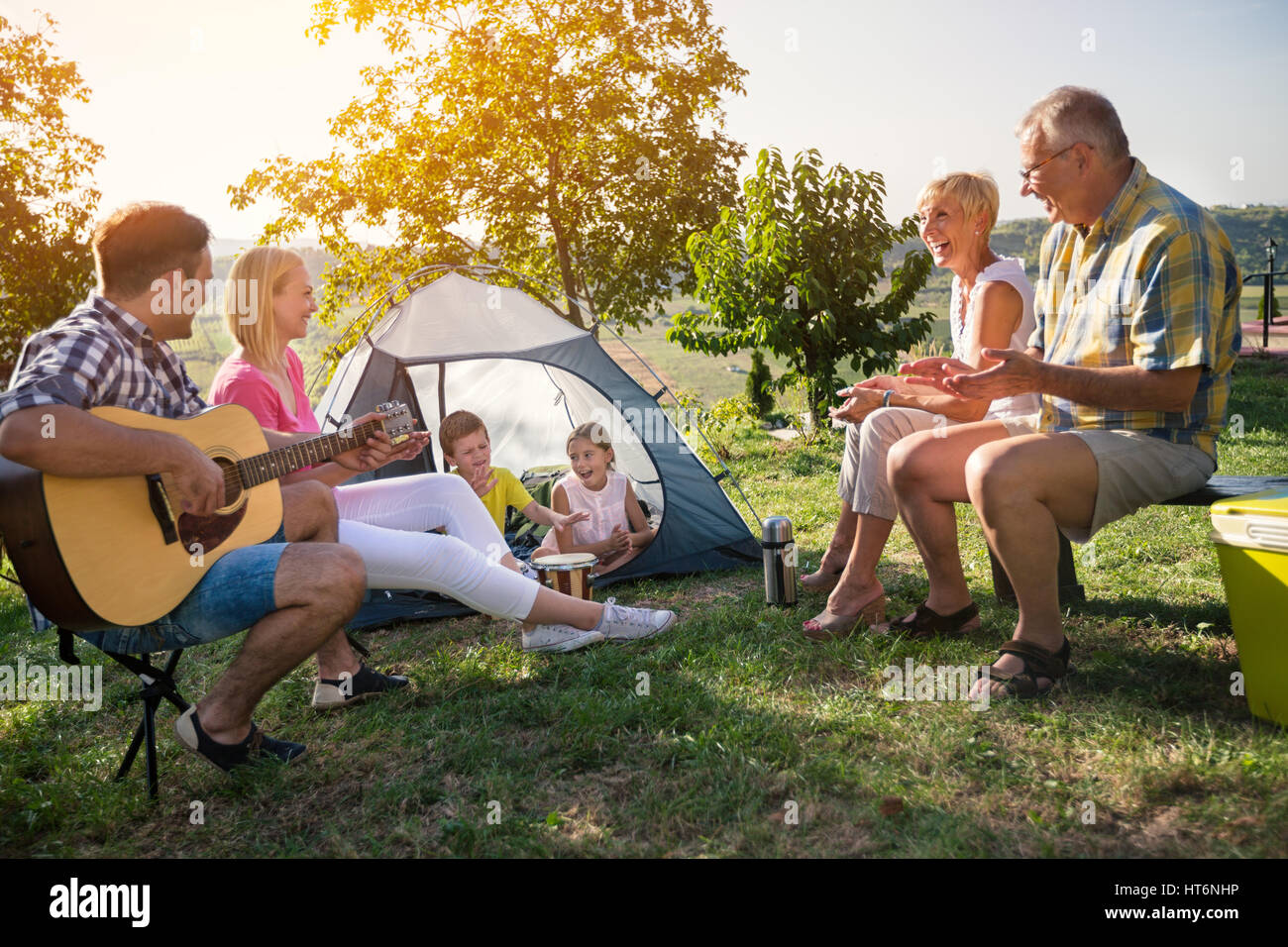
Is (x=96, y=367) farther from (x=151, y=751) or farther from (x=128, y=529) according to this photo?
(x=151, y=751)

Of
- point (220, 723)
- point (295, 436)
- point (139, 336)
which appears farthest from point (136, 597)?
point (295, 436)

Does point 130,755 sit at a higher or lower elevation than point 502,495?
lower

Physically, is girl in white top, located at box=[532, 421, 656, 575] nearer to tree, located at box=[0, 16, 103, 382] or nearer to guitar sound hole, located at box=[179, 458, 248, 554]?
guitar sound hole, located at box=[179, 458, 248, 554]

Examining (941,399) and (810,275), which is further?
(810,275)

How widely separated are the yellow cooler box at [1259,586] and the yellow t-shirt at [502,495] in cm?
297

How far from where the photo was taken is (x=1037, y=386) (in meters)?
2.41

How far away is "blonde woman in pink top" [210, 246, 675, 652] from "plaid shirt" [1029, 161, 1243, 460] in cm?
165

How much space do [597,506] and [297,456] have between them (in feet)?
6.17

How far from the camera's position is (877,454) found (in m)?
3.18

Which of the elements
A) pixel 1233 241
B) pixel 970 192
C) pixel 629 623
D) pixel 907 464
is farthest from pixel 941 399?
pixel 629 623

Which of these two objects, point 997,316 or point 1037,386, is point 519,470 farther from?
point 1037,386

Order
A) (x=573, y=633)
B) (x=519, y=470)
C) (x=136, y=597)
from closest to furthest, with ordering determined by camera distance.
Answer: (x=136, y=597) < (x=573, y=633) < (x=519, y=470)
